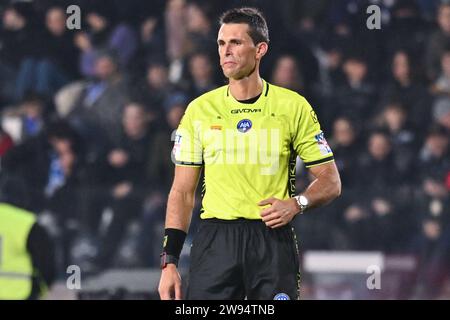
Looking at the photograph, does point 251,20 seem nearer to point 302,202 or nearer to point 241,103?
point 241,103

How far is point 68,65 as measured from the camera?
1302cm

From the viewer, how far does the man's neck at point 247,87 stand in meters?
6.04

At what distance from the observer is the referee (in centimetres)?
588

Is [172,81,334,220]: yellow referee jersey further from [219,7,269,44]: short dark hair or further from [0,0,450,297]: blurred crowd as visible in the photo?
[0,0,450,297]: blurred crowd

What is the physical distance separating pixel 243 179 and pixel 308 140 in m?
0.42

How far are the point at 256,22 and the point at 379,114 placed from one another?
642 cm

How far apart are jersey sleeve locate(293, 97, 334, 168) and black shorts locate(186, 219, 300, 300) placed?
40 centimetres

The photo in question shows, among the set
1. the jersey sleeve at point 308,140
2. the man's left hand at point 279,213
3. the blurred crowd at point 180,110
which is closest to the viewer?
the man's left hand at point 279,213

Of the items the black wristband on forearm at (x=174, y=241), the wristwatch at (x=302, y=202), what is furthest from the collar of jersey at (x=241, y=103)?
the black wristband on forearm at (x=174, y=241)

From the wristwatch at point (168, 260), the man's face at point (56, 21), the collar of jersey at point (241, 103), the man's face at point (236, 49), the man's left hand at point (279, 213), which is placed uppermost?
the man's face at point (56, 21)

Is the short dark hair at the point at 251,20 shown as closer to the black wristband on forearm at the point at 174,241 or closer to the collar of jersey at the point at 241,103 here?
the collar of jersey at the point at 241,103

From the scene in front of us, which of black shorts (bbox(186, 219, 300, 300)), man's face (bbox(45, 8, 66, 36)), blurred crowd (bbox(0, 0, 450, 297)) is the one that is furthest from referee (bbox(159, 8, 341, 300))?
man's face (bbox(45, 8, 66, 36))

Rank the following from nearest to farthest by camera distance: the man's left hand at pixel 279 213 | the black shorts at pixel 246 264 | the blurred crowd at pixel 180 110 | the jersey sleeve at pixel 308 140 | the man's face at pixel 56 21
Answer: the man's left hand at pixel 279 213
the black shorts at pixel 246 264
the jersey sleeve at pixel 308 140
the blurred crowd at pixel 180 110
the man's face at pixel 56 21

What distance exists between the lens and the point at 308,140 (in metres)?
5.98
